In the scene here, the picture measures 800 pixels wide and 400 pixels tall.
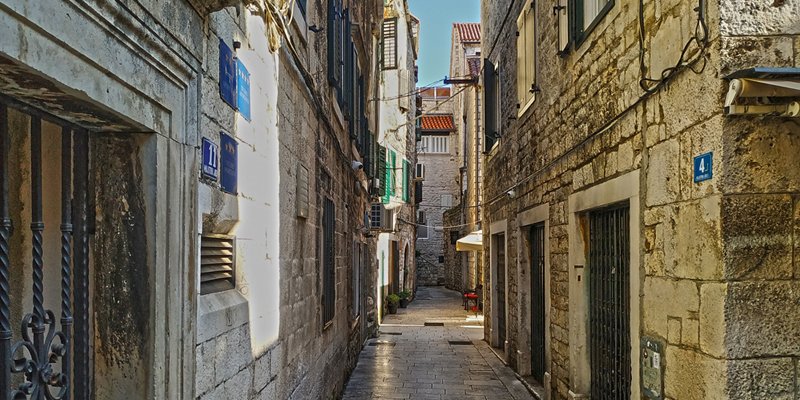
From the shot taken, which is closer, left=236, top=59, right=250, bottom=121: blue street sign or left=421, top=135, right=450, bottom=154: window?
left=236, top=59, right=250, bottom=121: blue street sign

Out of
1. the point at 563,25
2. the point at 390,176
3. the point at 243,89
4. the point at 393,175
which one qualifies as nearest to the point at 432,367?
the point at 563,25

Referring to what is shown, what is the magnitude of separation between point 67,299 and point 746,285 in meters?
2.83

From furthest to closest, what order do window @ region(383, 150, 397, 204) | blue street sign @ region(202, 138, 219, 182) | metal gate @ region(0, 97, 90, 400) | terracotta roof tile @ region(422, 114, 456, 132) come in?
terracotta roof tile @ region(422, 114, 456, 132)
window @ region(383, 150, 397, 204)
blue street sign @ region(202, 138, 219, 182)
metal gate @ region(0, 97, 90, 400)

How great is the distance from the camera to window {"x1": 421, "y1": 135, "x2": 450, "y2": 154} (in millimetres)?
34219

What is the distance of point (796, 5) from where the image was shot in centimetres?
301

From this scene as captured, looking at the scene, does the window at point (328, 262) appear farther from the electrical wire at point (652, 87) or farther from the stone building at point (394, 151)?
the stone building at point (394, 151)

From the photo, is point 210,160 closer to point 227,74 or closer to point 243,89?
point 227,74

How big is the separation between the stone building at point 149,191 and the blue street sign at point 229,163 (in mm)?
15

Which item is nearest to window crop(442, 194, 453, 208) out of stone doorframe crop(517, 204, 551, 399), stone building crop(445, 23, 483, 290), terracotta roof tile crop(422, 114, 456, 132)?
stone building crop(445, 23, 483, 290)

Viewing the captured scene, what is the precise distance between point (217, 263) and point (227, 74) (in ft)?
2.99

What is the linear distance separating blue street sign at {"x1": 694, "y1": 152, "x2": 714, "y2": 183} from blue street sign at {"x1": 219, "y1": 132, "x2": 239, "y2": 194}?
2.33 m

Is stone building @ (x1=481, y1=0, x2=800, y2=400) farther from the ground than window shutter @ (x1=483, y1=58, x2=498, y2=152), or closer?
closer

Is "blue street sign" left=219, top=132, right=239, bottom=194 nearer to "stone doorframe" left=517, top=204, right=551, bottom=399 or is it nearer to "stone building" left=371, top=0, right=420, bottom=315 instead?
"stone doorframe" left=517, top=204, right=551, bottom=399

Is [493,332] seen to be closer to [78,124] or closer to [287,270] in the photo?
[287,270]
